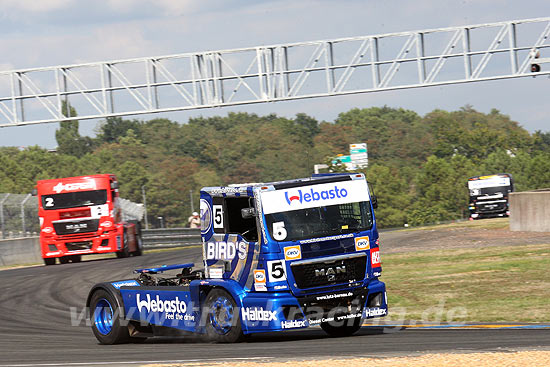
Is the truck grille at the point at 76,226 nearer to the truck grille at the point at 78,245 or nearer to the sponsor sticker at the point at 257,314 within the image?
the truck grille at the point at 78,245

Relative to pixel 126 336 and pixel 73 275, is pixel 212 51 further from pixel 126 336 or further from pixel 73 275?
pixel 126 336

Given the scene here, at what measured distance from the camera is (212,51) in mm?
40594

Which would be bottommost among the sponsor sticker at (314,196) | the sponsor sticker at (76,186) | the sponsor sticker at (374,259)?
the sponsor sticker at (374,259)

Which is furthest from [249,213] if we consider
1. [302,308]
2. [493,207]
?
[493,207]

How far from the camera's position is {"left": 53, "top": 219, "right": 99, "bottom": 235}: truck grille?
29.9m

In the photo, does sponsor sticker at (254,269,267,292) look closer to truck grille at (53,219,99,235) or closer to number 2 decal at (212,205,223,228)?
number 2 decal at (212,205,223,228)

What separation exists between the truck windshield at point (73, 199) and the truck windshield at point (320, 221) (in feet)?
64.8

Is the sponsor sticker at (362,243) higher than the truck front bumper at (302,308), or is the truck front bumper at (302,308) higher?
the sponsor sticker at (362,243)

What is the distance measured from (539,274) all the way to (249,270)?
8.31 metres

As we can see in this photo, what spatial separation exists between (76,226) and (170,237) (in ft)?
37.5

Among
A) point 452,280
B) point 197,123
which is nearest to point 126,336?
point 452,280

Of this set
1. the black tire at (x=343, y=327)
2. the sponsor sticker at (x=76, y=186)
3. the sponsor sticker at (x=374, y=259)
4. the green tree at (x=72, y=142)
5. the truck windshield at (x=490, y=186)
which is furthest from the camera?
the green tree at (x=72, y=142)

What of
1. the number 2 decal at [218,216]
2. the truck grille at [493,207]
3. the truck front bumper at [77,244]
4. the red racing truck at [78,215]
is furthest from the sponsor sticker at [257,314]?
the truck grille at [493,207]

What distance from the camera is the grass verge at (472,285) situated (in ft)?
44.6
